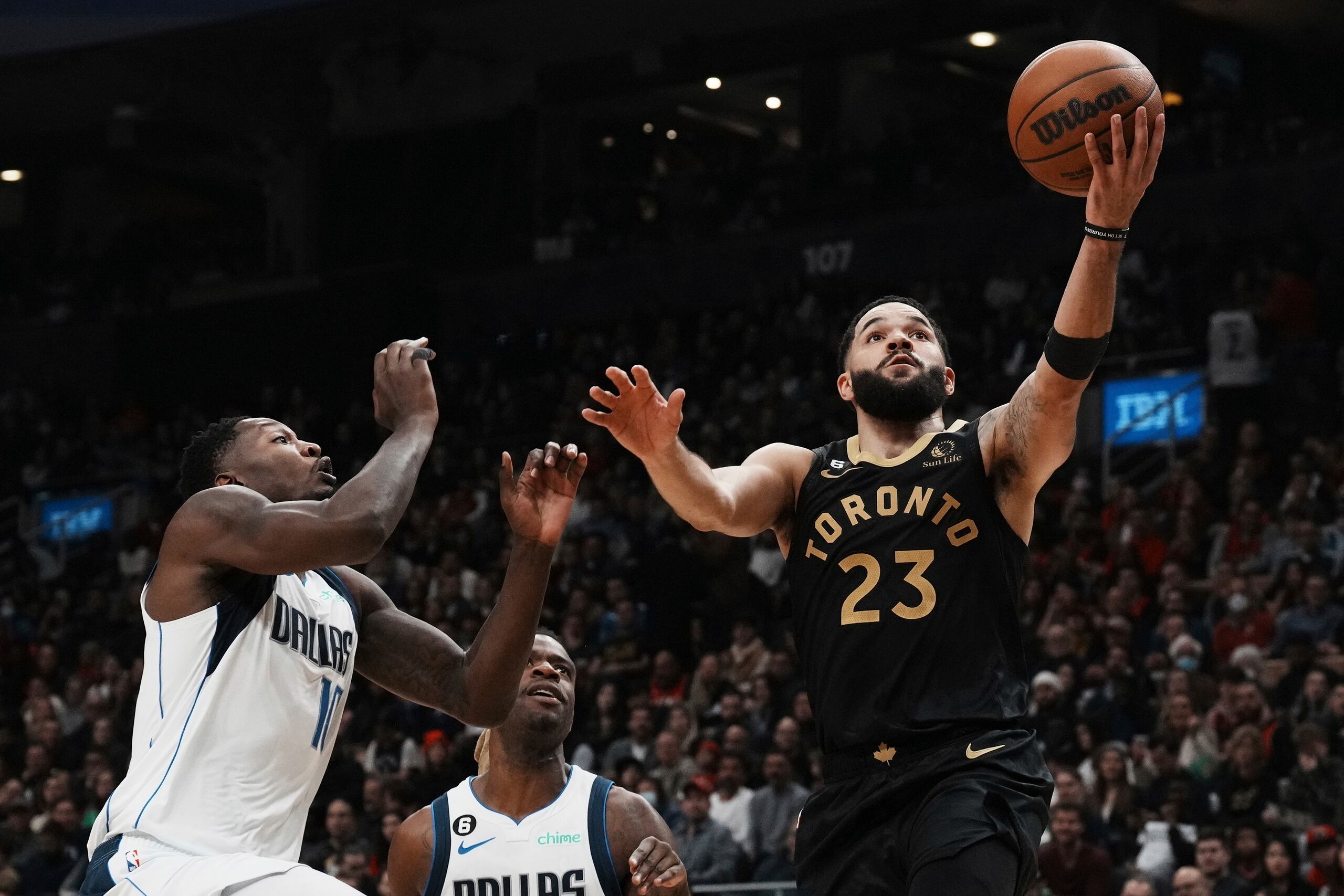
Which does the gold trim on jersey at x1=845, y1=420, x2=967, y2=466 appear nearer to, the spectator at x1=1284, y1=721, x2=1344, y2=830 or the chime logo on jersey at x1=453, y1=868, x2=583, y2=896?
the chime logo on jersey at x1=453, y1=868, x2=583, y2=896

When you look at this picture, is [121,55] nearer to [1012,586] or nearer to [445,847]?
[445,847]

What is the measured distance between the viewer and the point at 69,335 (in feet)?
91.0

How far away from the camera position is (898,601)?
4715 mm

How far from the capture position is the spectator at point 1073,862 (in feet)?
32.0

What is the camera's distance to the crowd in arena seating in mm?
10516

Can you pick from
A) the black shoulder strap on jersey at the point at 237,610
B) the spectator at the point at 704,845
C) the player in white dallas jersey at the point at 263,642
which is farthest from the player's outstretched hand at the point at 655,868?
the spectator at the point at 704,845

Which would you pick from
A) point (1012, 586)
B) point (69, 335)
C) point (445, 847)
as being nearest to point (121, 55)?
point (69, 335)

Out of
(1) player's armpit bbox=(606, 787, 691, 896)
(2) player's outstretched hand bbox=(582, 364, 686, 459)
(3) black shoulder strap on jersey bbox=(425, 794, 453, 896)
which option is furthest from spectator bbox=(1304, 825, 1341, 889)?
(2) player's outstretched hand bbox=(582, 364, 686, 459)

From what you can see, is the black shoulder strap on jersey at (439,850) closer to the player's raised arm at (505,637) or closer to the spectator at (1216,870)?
the player's raised arm at (505,637)

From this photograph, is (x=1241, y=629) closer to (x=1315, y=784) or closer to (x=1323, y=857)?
(x=1315, y=784)

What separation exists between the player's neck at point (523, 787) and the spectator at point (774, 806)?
5.48 meters

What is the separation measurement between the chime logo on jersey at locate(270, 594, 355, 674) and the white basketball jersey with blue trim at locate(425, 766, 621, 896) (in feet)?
5.62

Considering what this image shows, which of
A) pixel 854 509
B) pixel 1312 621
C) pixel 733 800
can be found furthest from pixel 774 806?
pixel 854 509

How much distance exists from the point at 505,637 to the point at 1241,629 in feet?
28.5
